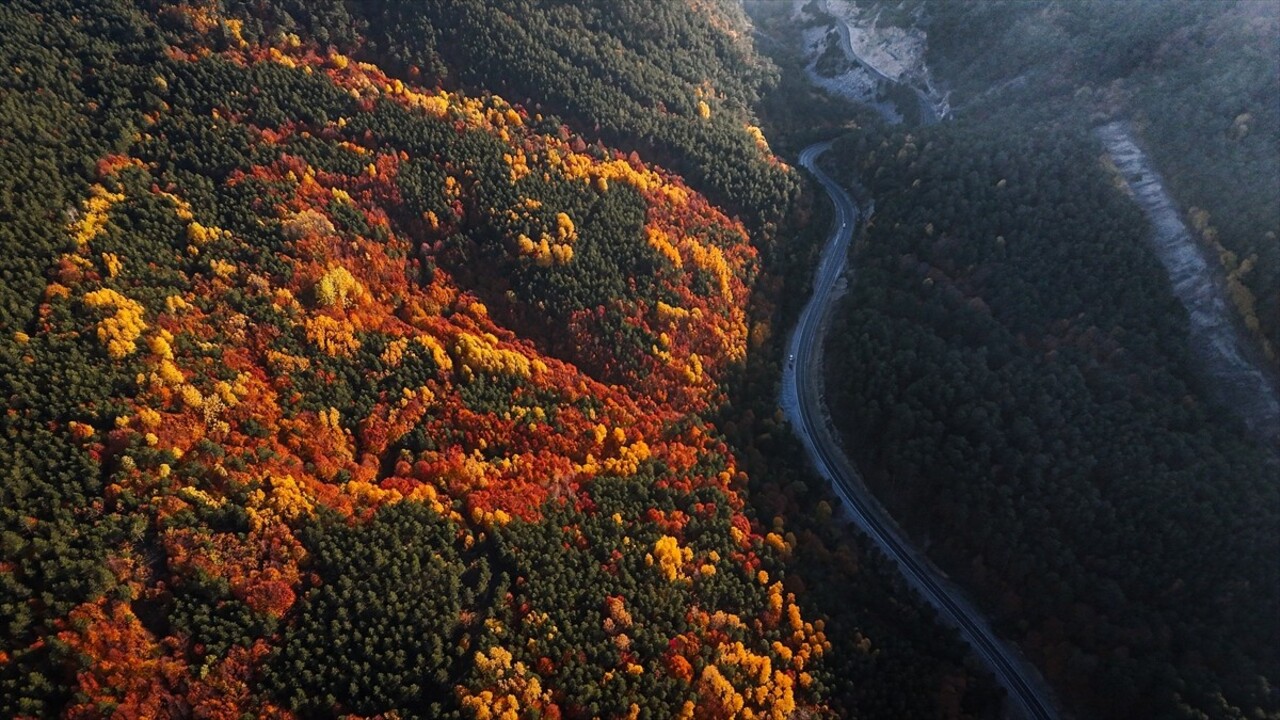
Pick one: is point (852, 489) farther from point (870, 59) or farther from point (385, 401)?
point (870, 59)

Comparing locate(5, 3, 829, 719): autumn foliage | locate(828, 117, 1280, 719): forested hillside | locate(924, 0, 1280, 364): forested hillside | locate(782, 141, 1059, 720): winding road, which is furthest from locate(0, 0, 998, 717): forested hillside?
locate(924, 0, 1280, 364): forested hillside

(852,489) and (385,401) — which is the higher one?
(852,489)

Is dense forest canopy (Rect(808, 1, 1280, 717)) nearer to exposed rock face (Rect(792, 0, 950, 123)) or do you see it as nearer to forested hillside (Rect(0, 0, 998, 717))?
forested hillside (Rect(0, 0, 998, 717))

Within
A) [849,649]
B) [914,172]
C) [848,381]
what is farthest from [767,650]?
[914,172]

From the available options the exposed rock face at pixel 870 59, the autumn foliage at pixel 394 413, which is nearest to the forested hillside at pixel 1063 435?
the autumn foliage at pixel 394 413

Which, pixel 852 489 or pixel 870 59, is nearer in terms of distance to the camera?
pixel 852 489

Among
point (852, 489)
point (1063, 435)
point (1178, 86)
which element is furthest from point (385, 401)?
point (1178, 86)

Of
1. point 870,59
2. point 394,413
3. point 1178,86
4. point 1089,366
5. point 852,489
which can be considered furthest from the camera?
point 870,59

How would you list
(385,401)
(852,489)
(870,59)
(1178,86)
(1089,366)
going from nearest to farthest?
(385,401), (1089,366), (852,489), (1178,86), (870,59)
